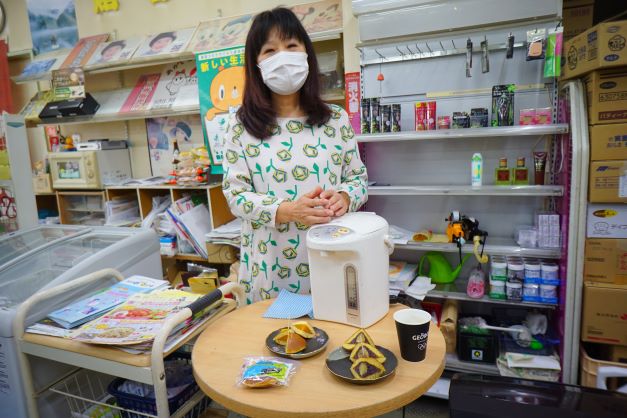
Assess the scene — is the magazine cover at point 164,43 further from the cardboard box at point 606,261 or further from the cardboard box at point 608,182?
the cardboard box at point 606,261

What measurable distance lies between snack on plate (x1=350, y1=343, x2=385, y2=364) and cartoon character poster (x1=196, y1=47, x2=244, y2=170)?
6.48 feet

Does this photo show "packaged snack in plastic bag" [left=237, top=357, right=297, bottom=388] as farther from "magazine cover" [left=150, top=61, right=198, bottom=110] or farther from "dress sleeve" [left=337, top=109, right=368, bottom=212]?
"magazine cover" [left=150, top=61, right=198, bottom=110]

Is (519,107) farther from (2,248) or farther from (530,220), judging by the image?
(2,248)

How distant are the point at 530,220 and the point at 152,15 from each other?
299 centimetres

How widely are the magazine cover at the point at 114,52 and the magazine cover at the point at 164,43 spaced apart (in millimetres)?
76

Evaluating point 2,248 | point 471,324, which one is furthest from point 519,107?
point 2,248

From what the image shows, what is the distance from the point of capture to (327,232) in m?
1.04

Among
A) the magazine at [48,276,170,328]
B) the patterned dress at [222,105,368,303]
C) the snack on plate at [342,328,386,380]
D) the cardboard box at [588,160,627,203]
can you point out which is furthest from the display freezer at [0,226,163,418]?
the cardboard box at [588,160,627,203]

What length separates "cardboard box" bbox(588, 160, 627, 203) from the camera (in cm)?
174

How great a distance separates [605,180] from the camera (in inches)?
69.6

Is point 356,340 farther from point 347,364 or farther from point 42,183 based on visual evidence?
point 42,183

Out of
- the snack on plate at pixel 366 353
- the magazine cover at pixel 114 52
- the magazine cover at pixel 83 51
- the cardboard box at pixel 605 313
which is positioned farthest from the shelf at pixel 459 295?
the magazine cover at pixel 83 51

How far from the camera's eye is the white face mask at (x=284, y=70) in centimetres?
129

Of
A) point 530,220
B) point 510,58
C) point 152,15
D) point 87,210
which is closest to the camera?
point 510,58
